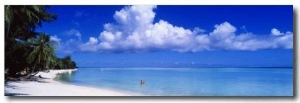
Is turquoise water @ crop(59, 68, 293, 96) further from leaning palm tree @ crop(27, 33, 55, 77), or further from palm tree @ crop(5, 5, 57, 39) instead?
palm tree @ crop(5, 5, 57, 39)

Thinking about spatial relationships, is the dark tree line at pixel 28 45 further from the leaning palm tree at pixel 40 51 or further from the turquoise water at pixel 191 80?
the turquoise water at pixel 191 80

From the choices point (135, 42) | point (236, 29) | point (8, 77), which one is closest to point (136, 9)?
point (135, 42)

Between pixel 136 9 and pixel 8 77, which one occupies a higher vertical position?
pixel 136 9

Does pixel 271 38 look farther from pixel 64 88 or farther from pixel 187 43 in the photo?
pixel 64 88

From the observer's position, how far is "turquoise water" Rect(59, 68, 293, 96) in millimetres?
7488

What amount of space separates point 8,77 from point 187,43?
2.04m

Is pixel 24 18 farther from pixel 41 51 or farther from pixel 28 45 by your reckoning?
pixel 41 51

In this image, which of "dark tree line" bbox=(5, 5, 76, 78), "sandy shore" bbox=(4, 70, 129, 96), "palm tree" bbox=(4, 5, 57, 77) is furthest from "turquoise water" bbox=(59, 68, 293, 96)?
"palm tree" bbox=(4, 5, 57, 77)

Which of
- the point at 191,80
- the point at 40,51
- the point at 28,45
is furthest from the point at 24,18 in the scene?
the point at 191,80

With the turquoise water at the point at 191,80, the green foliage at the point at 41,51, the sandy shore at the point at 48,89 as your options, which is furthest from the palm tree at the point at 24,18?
the turquoise water at the point at 191,80

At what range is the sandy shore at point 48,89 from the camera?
24.5ft

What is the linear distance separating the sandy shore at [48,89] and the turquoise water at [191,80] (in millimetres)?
104

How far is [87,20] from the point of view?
754 centimetres
